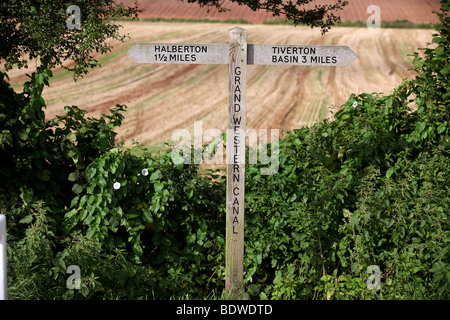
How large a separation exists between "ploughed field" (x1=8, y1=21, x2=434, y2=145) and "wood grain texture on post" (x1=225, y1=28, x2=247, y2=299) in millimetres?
6466

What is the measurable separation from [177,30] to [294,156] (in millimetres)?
9273

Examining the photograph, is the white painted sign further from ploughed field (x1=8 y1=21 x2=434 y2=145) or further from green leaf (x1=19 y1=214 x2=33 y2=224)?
ploughed field (x1=8 y1=21 x2=434 y2=145)

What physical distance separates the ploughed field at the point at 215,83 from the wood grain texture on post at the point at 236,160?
647cm

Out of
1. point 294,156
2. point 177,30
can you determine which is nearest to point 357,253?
point 294,156

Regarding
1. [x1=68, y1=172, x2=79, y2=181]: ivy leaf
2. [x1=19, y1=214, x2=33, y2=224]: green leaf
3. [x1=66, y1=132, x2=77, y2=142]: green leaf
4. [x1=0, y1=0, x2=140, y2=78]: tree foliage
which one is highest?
[x1=0, y1=0, x2=140, y2=78]: tree foliage

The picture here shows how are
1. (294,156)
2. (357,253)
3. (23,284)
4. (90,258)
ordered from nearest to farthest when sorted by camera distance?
(23,284), (90,258), (357,253), (294,156)

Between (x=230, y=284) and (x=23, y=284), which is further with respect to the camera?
(x=230, y=284)

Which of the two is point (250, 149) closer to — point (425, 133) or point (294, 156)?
point (294, 156)

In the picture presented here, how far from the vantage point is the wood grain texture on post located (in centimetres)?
415

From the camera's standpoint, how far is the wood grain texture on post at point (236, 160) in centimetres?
415

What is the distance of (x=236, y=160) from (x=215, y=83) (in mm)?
9683

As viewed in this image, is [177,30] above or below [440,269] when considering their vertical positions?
above

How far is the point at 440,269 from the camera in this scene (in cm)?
440

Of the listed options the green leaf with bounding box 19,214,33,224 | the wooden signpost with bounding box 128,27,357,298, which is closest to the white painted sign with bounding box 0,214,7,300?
the green leaf with bounding box 19,214,33,224
